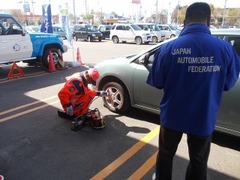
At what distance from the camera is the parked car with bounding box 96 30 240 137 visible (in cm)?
352

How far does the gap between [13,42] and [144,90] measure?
5933mm

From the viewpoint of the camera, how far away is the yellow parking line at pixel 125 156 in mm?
3170

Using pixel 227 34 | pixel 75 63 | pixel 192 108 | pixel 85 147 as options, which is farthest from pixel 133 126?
pixel 75 63

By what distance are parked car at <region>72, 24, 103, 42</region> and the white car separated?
2.31 metres

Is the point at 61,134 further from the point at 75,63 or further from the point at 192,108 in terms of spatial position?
the point at 75,63

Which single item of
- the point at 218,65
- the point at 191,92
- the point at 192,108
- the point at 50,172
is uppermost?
the point at 218,65

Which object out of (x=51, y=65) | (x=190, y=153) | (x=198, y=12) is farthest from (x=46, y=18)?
(x=190, y=153)

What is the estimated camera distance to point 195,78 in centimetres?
206

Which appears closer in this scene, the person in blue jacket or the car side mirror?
the person in blue jacket

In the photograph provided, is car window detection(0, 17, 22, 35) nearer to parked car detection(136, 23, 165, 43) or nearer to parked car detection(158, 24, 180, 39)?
parked car detection(136, 23, 165, 43)

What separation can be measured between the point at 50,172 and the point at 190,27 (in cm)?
239

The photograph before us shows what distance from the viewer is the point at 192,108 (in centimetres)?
217

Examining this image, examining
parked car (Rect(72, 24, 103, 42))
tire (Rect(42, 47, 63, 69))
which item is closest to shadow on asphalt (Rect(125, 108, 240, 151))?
tire (Rect(42, 47, 63, 69))

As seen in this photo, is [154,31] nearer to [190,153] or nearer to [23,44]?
[23,44]
